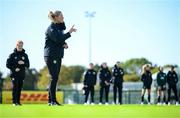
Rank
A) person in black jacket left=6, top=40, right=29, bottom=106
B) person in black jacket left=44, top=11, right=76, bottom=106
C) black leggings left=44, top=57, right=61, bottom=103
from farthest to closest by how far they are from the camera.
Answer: person in black jacket left=6, top=40, right=29, bottom=106 → black leggings left=44, top=57, right=61, bottom=103 → person in black jacket left=44, top=11, right=76, bottom=106

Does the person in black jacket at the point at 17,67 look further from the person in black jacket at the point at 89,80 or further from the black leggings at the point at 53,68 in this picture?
the person in black jacket at the point at 89,80

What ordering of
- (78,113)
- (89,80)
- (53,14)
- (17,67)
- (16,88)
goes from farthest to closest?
(89,80)
(17,67)
(16,88)
(53,14)
(78,113)

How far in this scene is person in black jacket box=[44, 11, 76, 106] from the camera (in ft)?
32.8

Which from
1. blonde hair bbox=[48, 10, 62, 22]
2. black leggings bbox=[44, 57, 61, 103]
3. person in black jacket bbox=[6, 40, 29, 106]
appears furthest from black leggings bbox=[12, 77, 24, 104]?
blonde hair bbox=[48, 10, 62, 22]

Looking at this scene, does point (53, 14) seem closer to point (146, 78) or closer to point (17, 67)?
point (17, 67)

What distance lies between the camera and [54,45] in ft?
33.6

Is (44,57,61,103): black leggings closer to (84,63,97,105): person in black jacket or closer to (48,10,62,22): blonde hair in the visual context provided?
(48,10,62,22): blonde hair

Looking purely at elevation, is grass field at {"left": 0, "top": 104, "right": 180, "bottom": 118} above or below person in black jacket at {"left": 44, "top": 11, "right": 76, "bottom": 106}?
below

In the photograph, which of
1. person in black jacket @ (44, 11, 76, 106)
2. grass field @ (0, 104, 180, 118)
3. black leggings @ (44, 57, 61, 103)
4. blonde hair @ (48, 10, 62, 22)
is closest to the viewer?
grass field @ (0, 104, 180, 118)

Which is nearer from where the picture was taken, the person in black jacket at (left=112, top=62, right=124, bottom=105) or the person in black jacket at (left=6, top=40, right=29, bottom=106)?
the person in black jacket at (left=6, top=40, right=29, bottom=106)

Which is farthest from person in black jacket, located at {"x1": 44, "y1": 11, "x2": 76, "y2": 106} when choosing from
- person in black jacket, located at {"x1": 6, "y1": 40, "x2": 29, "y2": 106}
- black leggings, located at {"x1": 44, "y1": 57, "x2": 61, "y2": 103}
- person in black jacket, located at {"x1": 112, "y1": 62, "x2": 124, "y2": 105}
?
person in black jacket, located at {"x1": 112, "y1": 62, "x2": 124, "y2": 105}

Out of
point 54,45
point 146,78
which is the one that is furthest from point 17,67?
point 146,78

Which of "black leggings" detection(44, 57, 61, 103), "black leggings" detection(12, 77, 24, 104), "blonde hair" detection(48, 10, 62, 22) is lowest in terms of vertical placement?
"black leggings" detection(12, 77, 24, 104)

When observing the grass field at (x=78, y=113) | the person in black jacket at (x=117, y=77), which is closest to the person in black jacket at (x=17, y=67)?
the grass field at (x=78, y=113)
